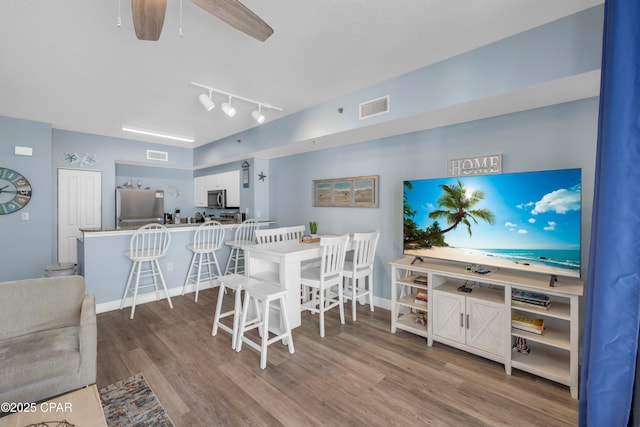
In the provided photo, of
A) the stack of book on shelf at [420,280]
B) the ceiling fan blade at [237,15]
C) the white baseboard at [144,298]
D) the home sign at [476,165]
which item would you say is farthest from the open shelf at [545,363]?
the white baseboard at [144,298]

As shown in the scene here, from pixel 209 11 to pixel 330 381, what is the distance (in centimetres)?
256

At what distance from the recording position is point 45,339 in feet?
6.36

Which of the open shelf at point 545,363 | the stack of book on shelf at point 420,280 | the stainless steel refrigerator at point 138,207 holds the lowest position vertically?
the open shelf at point 545,363

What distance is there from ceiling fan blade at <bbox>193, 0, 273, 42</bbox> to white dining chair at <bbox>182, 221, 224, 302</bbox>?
3.11 meters

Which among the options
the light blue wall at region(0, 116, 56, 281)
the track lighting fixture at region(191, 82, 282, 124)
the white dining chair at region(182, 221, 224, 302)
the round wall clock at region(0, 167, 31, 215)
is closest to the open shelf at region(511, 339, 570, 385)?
the track lighting fixture at region(191, 82, 282, 124)

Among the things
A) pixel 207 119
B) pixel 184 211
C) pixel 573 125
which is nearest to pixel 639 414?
pixel 573 125

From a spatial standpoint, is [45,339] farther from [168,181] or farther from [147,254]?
[168,181]

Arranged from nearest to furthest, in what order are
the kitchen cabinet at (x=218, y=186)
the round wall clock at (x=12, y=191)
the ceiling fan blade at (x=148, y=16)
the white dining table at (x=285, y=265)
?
the ceiling fan blade at (x=148, y=16) → the white dining table at (x=285, y=265) → the round wall clock at (x=12, y=191) → the kitchen cabinet at (x=218, y=186)

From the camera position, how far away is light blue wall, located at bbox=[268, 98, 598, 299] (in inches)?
90.4

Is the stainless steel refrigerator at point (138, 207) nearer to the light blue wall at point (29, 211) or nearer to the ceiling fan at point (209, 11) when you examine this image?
the light blue wall at point (29, 211)

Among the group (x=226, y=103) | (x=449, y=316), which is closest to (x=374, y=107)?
(x=226, y=103)

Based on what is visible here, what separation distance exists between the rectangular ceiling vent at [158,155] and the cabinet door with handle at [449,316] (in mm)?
5594

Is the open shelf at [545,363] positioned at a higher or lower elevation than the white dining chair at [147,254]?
lower

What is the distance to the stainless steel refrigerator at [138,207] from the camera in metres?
5.27
